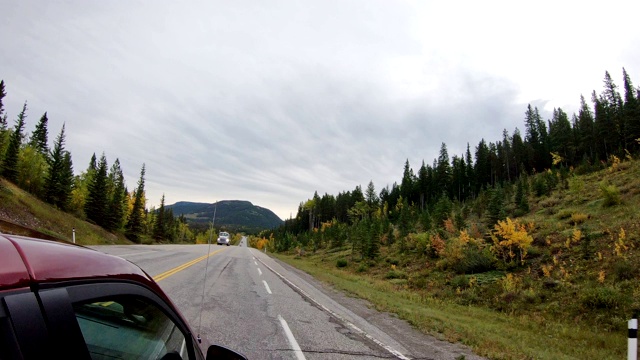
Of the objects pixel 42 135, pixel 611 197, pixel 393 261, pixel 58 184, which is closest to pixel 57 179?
pixel 58 184

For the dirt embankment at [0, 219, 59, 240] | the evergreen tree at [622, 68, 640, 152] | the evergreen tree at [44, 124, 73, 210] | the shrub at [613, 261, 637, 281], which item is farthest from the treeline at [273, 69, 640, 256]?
the evergreen tree at [44, 124, 73, 210]

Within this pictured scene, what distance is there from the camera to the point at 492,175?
3167 inches

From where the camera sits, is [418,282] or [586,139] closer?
[418,282]

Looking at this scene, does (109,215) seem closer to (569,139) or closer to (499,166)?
(499,166)

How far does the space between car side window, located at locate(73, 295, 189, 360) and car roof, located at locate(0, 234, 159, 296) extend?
11cm

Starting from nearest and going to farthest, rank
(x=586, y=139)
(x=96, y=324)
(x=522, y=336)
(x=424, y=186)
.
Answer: (x=96, y=324)
(x=522, y=336)
(x=586, y=139)
(x=424, y=186)

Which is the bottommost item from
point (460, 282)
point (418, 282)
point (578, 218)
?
point (418, 282)

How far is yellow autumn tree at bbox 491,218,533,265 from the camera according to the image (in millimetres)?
18688

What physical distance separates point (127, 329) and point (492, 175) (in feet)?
292

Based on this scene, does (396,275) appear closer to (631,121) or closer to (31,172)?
(631,121)

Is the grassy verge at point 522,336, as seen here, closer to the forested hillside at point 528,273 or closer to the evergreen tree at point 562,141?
the forested hillside at point 528,273

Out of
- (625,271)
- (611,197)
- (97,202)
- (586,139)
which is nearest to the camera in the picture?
(625,271)

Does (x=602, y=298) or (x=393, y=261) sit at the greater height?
(x=393, y=261)

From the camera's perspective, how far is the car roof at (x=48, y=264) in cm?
96
